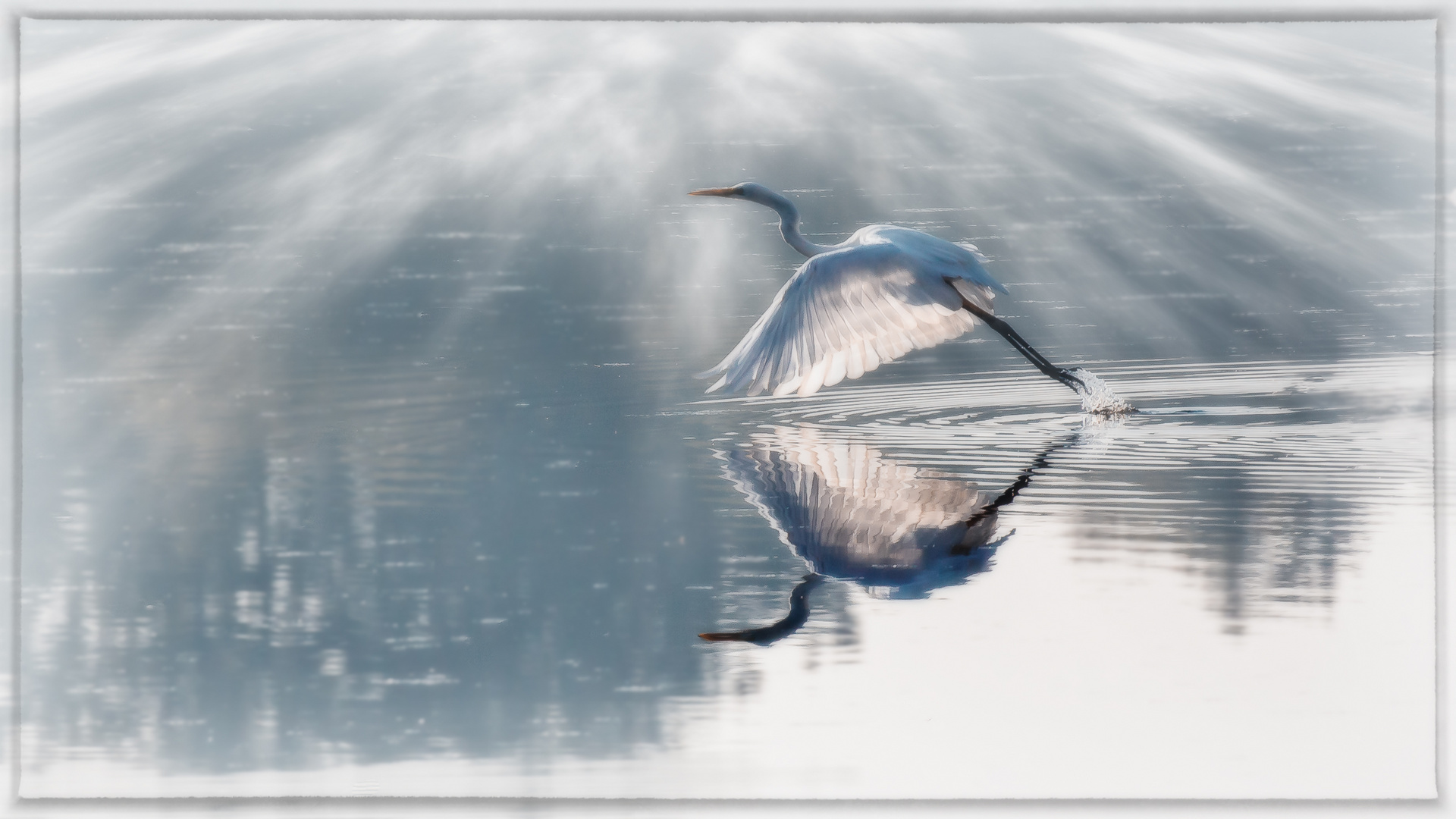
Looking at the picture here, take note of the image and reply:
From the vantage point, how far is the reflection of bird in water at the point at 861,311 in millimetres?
3240

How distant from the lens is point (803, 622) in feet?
7.66

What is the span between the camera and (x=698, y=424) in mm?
3869

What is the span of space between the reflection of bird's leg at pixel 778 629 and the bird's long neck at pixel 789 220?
1.73m

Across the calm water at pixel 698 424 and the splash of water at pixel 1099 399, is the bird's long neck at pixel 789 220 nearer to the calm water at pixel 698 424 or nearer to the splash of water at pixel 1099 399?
the calm water at pixel 698 424

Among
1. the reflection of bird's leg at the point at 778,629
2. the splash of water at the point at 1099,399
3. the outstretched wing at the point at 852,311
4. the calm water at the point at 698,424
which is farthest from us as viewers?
the splash of water at the point at 1099,399

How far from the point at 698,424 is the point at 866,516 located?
1.13 m

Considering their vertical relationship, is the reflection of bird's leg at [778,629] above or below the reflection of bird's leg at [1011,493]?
below

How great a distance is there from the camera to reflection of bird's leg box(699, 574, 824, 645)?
2.31m

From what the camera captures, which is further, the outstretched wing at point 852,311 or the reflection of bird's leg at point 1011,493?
the outstretched wing at point 852,311

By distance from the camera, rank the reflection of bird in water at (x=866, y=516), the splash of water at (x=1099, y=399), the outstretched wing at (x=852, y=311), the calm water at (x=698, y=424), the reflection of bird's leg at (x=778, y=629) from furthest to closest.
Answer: the splash of water at (x=1099, y=399) → the outstretched wing at (x=852, y=311) → the reflection of bird in water at (x=866, y=516) → the reflection of bird's leg at (x=778, y=629) → the calm water at (x=698, y=424)

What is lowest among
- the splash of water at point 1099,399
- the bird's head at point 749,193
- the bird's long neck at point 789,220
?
the splash of water at point 1099,399

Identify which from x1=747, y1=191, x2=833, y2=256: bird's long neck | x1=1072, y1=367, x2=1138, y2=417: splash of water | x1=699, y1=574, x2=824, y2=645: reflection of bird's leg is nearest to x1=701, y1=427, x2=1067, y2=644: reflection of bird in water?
x1=699, y1=574, x2=824, y2=645: reflection of bird's leg

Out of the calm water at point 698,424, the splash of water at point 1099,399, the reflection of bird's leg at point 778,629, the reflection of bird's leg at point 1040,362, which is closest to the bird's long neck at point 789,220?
the calm water at point 698,424

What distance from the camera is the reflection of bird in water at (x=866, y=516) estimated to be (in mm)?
2498
